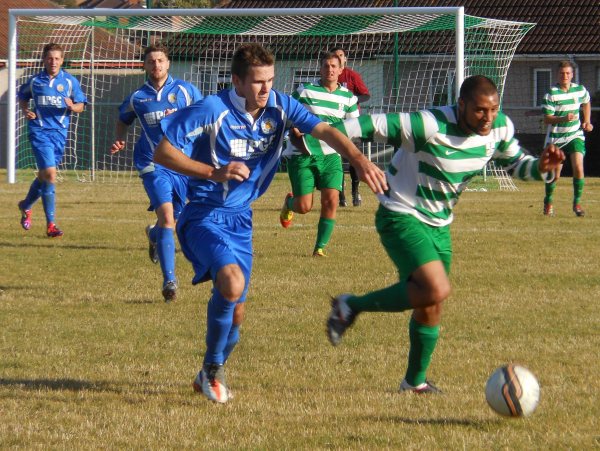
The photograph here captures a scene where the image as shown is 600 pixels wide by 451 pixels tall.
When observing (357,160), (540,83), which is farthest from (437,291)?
(540,83)

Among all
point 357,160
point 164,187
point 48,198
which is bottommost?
point 48,198

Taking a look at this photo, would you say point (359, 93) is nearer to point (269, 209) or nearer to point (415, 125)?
point (269, 209)

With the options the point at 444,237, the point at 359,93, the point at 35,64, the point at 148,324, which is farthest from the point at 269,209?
the point at 444,237

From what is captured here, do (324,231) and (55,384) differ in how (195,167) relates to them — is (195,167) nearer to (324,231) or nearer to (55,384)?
(55,384)

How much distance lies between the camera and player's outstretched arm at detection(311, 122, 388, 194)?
16.9ft

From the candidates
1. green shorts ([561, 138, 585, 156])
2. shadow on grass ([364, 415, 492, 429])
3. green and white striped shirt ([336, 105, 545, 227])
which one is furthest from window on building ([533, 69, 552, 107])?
shadow on grass ([364, 415, 492, 429])

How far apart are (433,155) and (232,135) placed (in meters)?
0.98

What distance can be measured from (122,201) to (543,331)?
11539 mm

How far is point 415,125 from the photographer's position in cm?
537

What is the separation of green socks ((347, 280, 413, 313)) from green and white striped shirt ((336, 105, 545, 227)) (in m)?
0.40

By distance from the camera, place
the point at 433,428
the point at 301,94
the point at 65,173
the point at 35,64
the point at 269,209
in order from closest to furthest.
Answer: the point at 433,428
the point at 301,94
the point at 269,209
the point at 35,64
the point at 65,173

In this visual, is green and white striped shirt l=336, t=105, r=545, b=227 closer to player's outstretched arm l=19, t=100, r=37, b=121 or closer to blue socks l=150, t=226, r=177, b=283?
blue socks l=150, t=226, r=177, b=283

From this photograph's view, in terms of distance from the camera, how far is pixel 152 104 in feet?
30.2

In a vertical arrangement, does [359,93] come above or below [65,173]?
above
